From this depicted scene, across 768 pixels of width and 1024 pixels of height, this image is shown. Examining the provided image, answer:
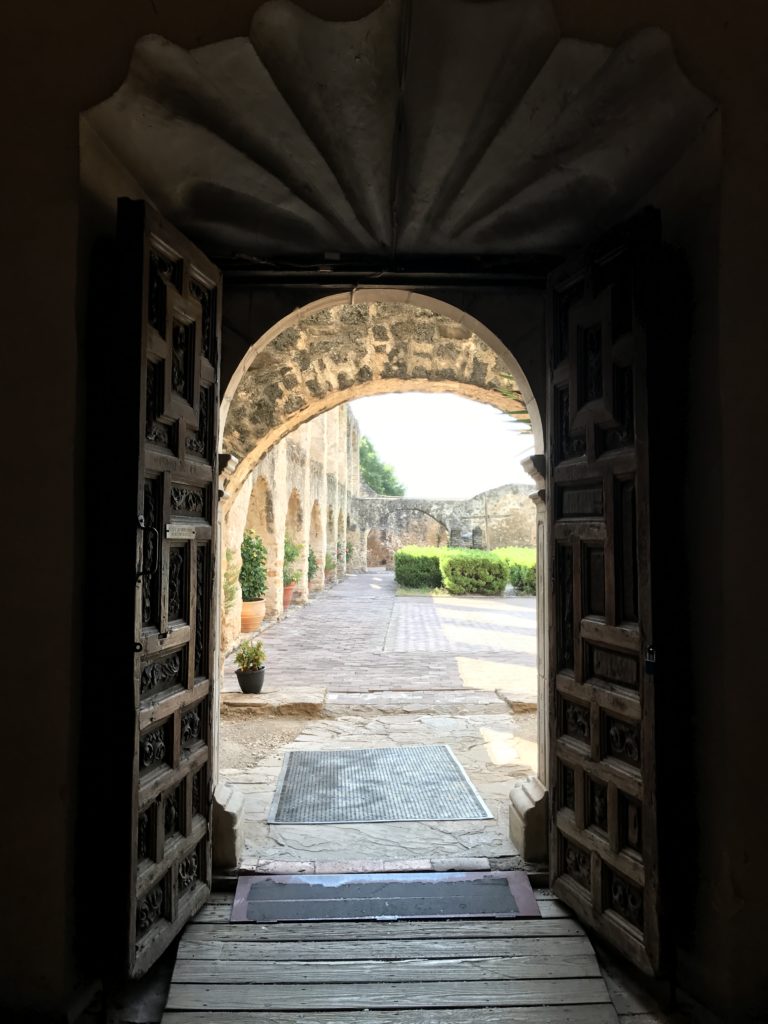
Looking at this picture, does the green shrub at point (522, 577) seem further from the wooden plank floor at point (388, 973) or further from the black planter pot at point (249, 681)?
the wooden plank floor at point (388, 973)

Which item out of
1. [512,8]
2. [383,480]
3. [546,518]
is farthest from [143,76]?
[383,480]

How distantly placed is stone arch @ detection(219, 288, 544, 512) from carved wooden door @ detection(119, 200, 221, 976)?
13.2ft

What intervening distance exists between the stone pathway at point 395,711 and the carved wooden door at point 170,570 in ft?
2.29

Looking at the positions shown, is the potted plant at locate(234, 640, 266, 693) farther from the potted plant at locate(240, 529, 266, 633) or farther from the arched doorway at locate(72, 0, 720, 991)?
the arched doorway at locate(72, 0, 720, 991)

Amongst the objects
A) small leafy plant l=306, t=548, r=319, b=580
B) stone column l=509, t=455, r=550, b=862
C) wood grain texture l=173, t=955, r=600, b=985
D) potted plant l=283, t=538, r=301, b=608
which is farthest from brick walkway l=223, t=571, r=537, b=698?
wood grain texture l=173, t=955, r=600, b=985

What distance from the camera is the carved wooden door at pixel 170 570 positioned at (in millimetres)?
2227

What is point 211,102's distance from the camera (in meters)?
2.27

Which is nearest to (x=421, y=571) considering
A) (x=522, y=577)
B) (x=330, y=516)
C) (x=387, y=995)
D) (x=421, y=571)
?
(x=421, y=571)

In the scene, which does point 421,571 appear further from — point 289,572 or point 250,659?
point 250,659

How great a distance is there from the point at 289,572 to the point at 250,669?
906cm

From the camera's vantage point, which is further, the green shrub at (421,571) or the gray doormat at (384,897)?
the green shrub at (421,571)

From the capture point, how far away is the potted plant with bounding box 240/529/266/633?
10.2 metres

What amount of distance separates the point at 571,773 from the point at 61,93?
10.4 ft

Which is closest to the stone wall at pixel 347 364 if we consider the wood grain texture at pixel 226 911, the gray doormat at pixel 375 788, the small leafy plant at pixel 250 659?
the small leafy plant at pixel 250 659
